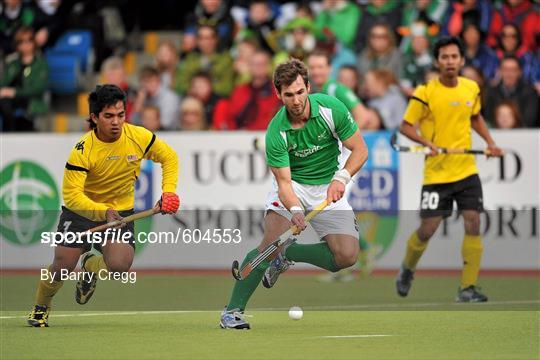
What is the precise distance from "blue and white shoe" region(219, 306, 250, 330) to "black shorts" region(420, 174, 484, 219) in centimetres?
293

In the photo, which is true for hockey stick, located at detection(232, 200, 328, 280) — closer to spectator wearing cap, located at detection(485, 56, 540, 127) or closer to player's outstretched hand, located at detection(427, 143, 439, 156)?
player's outstretched hand, located at detection(427, 143, 439, 156)

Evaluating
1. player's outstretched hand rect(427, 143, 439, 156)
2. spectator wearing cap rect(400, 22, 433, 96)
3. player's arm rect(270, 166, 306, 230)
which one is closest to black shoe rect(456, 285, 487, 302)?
player's outstretched hand rect(427, 143, 439, 156)

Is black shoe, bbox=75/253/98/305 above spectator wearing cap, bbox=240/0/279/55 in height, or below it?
below

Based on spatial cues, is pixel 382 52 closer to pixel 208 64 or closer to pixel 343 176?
pixel 208 64

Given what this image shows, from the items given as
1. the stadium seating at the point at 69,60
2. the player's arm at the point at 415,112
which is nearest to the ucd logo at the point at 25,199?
the stadium seating at the point at 69,60

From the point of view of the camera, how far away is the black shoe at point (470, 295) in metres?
12.8

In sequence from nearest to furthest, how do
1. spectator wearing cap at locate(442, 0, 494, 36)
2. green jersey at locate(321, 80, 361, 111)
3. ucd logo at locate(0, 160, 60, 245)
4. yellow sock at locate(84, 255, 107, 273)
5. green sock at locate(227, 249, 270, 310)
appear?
green sock at locate(227, 249, 270, 310)
yellow sock at locate(84, 255, 107, 273)
green jersey at locate(321, 80, 361, 111)
ucd logo at locate(0, 160, 60, 245)
spectator wearing cap at locate(442, 0, 494, 36)

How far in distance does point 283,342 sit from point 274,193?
1.29 m

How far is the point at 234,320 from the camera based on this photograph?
421 inches

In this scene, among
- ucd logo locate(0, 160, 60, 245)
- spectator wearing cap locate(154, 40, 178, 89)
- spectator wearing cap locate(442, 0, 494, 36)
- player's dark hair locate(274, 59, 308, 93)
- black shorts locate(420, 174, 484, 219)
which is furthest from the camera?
spectator wearing cap locate(154, 40, 178, 89)

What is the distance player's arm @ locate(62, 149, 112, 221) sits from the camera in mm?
10609

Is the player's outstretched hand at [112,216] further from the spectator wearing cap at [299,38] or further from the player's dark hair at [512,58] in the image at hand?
the player's dark hair at [512,58]

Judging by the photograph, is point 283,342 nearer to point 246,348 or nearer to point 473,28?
point 246,348

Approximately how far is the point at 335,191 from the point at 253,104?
702cm
